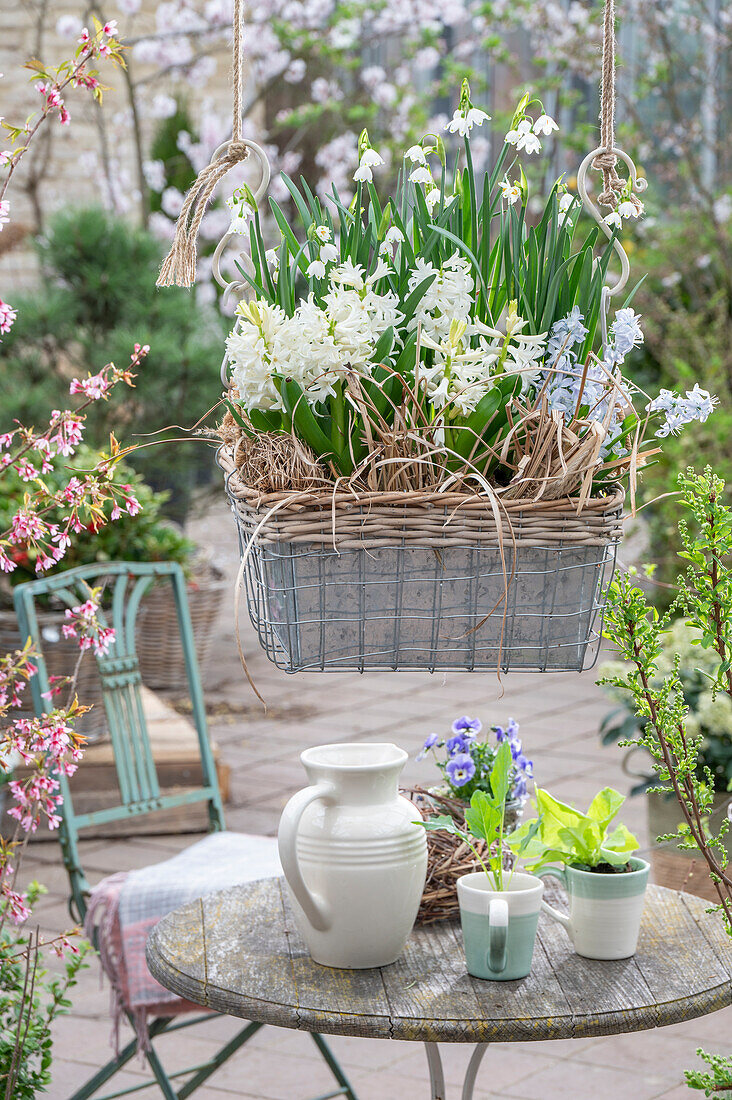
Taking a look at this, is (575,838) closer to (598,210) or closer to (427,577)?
(427,577)

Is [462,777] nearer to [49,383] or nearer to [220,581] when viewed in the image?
[220,581]

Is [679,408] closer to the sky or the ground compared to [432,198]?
closer to the ground

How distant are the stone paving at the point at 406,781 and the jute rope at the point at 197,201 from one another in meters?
1.03

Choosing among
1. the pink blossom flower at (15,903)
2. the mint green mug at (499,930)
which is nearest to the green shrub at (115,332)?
the pink blossom flower at (15,903)

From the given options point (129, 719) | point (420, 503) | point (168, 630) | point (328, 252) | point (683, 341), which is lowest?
point (168, 630)

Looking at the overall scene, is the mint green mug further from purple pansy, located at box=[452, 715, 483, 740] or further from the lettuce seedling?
purple pansy, located at box=[452, 715, 483, 740]

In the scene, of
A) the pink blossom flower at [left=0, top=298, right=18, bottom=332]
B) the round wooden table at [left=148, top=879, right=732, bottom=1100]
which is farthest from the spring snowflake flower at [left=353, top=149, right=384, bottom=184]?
the round wooden table at [left=148, top=879, right=732, bottom=1100]

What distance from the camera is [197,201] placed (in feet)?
4.40

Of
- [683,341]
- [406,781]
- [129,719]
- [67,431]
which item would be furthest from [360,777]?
[683,341]

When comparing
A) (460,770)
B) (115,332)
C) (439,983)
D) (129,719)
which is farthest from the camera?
(115,332)

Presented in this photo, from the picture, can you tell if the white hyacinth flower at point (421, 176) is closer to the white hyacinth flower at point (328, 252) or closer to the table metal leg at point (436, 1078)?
the white hyacinth flower at point (328, 252)

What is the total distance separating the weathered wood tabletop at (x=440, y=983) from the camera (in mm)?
1262

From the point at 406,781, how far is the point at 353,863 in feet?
7.40

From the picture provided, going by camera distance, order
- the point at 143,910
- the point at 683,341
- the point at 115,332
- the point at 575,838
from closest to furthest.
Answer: the point at 575,838, the point at 143,910, the point at 115,332, the point at 683,341
